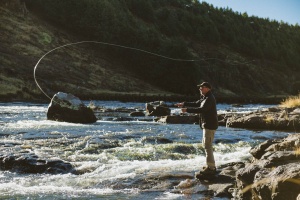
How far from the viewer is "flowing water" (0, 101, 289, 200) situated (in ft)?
29.7

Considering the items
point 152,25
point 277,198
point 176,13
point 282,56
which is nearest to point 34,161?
point 277,198

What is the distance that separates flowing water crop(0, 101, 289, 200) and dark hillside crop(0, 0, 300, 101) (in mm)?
9118

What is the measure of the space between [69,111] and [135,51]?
50.0m

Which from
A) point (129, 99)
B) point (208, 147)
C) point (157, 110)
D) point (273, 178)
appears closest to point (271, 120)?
point (157, 110)

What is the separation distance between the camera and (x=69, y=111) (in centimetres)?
2305

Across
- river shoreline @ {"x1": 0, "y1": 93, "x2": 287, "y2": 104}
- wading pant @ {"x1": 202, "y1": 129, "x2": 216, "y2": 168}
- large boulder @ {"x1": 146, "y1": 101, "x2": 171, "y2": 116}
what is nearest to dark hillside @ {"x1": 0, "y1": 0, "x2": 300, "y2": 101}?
river shoreline @ {"x1": 0, "y1": 93, "x2": 287, "y2": 104}

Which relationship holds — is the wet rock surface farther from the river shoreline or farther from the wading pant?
the river shoreline

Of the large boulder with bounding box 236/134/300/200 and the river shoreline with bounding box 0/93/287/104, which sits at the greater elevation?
the river shoreline with bounding box 0/93/287/104

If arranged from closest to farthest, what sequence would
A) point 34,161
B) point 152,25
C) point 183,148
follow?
point 34,161
point 183,148
point 152,25

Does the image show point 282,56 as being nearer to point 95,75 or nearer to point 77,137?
point 95,75

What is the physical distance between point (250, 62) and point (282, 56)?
1570cm

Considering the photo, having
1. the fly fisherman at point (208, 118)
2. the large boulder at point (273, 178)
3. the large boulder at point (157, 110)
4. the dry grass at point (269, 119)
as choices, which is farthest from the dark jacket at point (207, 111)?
the large boulder at point (157, 110)

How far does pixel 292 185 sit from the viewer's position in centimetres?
641

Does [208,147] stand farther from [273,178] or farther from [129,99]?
[129,99]
